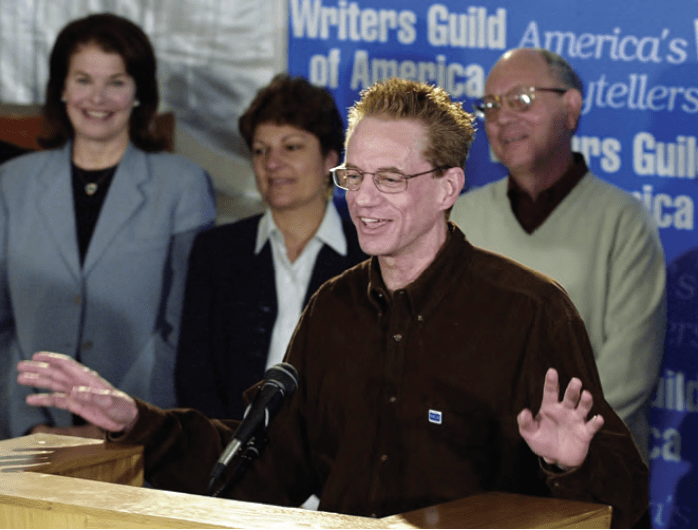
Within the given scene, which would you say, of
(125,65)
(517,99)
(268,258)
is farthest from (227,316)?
(517,99)

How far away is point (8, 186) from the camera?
3.90 metres

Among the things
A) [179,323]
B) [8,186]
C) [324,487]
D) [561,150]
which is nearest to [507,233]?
[561,150]

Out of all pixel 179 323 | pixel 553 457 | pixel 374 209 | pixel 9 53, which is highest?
pixel 9 53

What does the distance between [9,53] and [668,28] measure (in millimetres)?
3008

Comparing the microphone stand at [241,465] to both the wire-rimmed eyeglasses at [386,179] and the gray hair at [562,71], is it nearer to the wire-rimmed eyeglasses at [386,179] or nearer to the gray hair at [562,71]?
the wire-rimmed eyeglasses at [386,179]

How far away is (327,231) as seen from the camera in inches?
146

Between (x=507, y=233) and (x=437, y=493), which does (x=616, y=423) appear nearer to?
(x=437, y=493)

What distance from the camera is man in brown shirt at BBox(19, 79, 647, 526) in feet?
7.48

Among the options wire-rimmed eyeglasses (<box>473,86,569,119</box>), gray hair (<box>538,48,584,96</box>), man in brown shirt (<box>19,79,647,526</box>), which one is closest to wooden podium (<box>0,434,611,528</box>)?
man in brown shirt (<box>19,79,647,526</box>)

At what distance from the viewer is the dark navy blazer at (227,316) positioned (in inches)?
141

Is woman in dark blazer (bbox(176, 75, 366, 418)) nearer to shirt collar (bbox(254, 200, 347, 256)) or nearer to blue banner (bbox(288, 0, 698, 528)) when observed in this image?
shirt collar (bbox(254, 200, 347, 256))

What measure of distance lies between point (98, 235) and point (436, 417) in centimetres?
190

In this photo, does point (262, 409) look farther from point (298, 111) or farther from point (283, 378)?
point (298, 111)

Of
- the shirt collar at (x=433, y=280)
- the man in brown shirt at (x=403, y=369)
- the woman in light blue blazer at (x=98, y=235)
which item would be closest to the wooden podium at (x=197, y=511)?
the man in brown shirt at (x=403, y=369)
